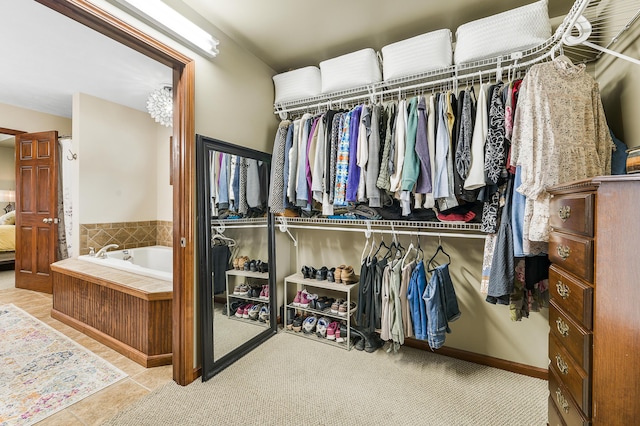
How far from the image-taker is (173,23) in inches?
65.8

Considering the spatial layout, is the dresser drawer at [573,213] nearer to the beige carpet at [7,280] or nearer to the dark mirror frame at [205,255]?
the dark mirror frame at [205,255]

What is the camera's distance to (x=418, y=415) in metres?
1.58

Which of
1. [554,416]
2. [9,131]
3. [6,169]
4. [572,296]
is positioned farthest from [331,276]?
[6,169]

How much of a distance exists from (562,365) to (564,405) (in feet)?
0.48

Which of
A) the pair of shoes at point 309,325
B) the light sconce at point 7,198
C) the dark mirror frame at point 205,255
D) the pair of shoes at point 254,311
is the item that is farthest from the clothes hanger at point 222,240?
the light sconce at point 7,198

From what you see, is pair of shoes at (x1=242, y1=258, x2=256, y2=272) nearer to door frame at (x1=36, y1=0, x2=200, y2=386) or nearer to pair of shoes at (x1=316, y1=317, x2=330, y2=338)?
door frame at (x1=36, y1=0, x2=200, y2=386)

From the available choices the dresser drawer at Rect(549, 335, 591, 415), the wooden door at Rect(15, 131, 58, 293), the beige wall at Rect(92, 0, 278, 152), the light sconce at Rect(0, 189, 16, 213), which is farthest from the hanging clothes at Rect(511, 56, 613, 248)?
the light sconce at Rect(0, 189, 16, 213)

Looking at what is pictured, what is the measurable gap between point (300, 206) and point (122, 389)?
5.55 feet

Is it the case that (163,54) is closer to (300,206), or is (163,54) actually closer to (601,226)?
(300,206)

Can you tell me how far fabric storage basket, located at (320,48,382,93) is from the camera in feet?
6.76

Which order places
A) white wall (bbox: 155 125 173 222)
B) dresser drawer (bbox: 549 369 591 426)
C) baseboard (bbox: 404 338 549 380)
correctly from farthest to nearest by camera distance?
white wall (bbox: 155 125 173 222), baseboard (bbox: 404 338 549 380), dresser drawer (bbox: 549 369 591 426)

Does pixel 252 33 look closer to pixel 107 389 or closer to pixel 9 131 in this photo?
pixel 107 389

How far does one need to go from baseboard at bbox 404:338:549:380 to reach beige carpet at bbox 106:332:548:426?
0.04m

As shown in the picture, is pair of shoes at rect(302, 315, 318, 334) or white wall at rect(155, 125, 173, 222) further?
white wall at rect(155, 125, 173, 222)
